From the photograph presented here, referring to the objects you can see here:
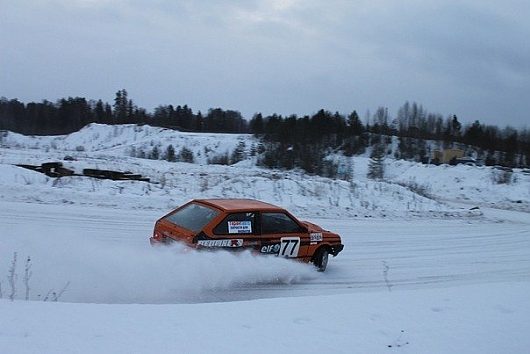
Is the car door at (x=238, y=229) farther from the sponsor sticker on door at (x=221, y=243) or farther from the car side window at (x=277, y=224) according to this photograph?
the car side window at (x=277, y=224)

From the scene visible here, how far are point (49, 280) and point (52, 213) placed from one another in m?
7.46

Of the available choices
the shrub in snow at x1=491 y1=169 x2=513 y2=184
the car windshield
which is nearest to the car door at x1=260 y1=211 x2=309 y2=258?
the car windshield

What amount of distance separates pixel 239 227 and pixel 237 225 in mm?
56

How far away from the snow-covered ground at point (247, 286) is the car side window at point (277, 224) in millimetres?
601

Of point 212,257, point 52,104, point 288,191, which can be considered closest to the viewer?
point 212,257

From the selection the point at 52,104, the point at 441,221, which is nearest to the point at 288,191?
the point at 441,221

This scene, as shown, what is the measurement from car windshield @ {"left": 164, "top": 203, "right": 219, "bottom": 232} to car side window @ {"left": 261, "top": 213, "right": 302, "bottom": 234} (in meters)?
0.98

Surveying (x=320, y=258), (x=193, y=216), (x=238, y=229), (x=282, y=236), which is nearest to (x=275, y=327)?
(x=238, y=229)

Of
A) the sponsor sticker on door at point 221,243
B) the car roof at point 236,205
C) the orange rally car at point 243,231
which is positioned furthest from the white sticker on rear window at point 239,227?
the car roof at point 236,205

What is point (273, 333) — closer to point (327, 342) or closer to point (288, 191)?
point (327, 342)

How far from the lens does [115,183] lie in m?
21.3

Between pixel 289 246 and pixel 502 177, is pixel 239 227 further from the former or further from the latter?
pixel 502 177

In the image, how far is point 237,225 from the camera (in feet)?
30.2

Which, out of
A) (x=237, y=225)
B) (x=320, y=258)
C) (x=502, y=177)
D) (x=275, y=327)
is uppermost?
(x=237, y=225)
